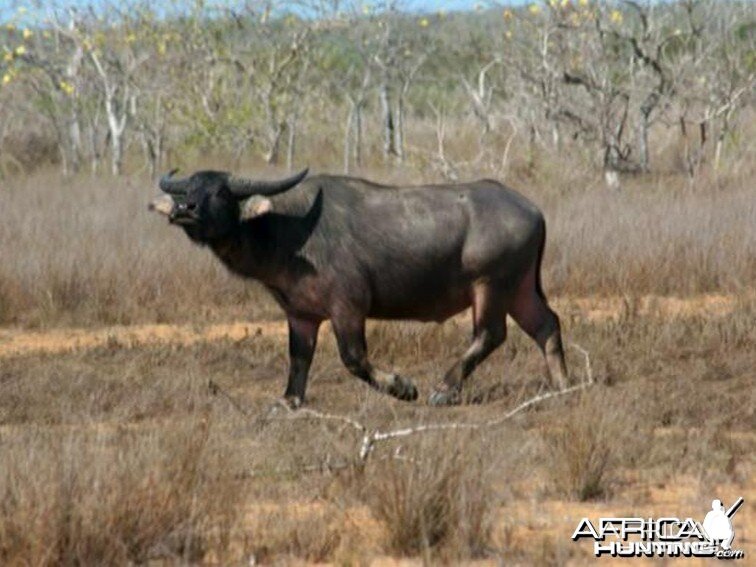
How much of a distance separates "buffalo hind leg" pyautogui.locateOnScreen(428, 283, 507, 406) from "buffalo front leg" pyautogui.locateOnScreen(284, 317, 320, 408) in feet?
2.35

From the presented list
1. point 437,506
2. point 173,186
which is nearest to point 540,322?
point 173,186

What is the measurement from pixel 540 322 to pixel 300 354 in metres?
1.42

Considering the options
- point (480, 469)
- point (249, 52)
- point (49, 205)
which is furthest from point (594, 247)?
point (249, 52)

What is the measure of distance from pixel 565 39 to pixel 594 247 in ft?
29.9

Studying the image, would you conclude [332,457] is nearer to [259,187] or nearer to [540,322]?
[259,187]

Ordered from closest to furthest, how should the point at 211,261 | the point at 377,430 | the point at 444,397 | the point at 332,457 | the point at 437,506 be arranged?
the point at 437,506, the point at 332,457, the point at 377,430, the point at 444,397, the point at 211,261

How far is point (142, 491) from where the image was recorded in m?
6.43

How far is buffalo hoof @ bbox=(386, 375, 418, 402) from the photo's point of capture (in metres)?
10.1

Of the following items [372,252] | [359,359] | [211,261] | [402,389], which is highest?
[372,252]

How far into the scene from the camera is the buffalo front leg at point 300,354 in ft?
34.1

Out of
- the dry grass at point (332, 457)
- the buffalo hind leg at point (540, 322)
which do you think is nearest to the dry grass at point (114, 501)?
the dry grass at point (332, 457)

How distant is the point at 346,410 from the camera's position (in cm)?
1009

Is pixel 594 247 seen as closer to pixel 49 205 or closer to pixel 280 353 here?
pixel 280 353

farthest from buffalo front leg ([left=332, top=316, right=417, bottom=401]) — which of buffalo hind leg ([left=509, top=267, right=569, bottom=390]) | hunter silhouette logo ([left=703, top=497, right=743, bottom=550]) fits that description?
hunter silhouette logo ([left=703, top=497, right=743, bottom=550])
